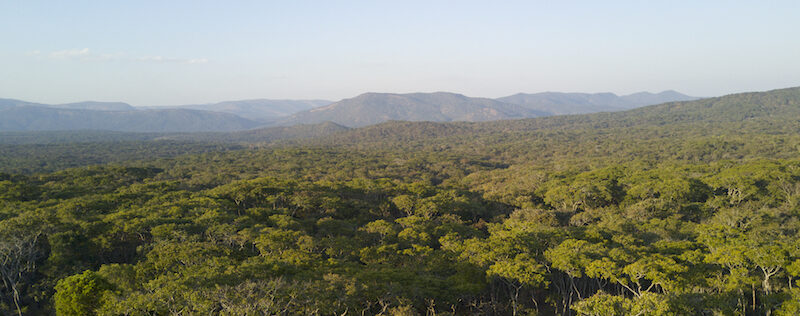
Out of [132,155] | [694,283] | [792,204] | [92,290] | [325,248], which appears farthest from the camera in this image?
[132,155]

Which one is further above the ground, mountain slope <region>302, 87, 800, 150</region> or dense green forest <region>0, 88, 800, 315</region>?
mountain slope <region>302, 87, 800, 150</region>

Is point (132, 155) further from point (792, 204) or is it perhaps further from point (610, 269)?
point (792, 204)

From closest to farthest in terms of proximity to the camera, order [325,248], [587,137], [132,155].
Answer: [325,248] → [132,155] → [587,137]

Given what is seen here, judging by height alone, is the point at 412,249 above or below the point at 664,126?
below

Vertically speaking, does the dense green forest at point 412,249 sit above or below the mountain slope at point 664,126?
below

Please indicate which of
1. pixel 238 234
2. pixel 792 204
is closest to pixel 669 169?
pixel 792 204

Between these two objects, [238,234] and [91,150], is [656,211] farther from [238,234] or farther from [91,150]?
[91,150]

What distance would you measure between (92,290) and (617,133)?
168148mm

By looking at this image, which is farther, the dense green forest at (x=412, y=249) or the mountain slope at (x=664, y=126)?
the mountain slope at (x=664, y=126)

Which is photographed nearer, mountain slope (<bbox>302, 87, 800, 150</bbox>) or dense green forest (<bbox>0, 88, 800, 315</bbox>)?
dense green forest (<bbox>0, 88, 800, 315</bbox>)

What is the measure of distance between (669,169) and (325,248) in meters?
52.4

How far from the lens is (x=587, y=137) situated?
469 ft

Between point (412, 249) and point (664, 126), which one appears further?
point (664, 126)

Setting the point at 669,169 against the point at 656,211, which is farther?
the point at 669,169
